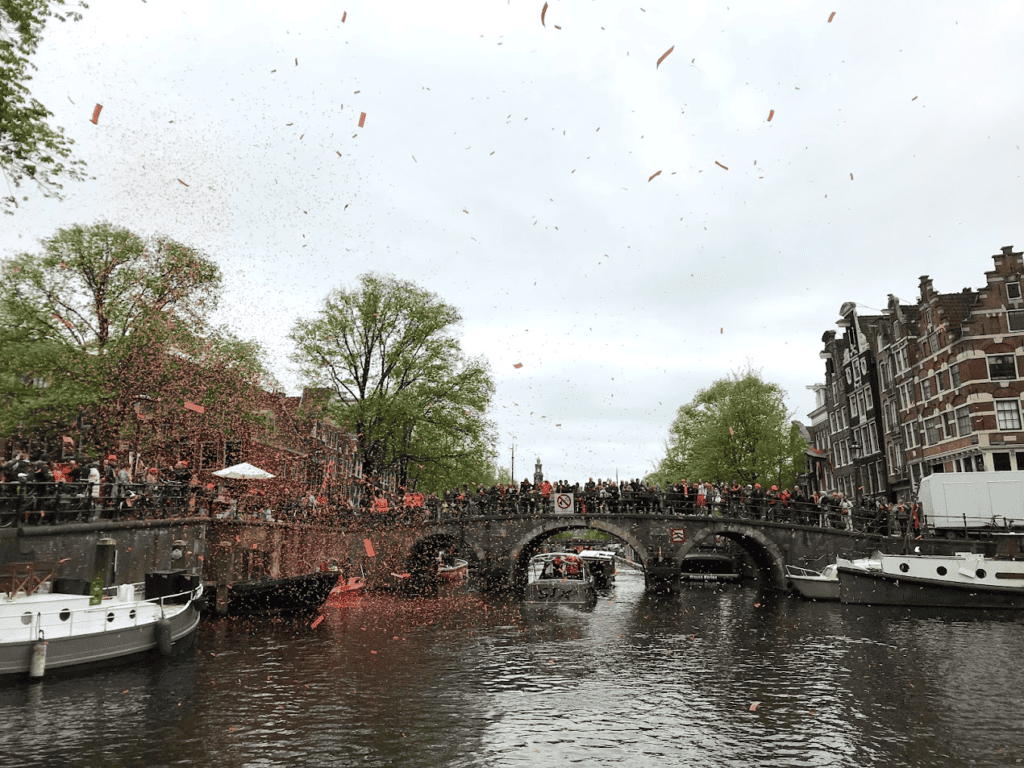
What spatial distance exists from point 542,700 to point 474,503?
23348mm

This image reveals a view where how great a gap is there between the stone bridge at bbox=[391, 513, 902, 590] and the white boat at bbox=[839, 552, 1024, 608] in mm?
4919

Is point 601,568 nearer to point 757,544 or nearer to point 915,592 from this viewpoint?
point 757,544

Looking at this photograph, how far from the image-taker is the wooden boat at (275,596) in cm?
2359

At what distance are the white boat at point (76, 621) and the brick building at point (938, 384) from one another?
111 feet

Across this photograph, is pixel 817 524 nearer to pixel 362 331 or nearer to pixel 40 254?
pixel 362 331

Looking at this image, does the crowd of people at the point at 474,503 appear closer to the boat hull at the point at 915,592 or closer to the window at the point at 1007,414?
the boat hull at the point at 915,592

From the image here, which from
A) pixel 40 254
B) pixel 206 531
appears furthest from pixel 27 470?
pixel 40 254

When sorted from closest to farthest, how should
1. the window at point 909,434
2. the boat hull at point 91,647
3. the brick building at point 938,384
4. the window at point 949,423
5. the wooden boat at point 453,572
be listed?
the boat hull at point 91,647
the brick building at point 938,384
the window at point 949,423
the window at point 909,434
the wooden boat at point 453,572

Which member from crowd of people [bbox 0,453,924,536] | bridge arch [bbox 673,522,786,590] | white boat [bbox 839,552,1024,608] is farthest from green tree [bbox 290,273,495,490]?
white boat [bbox 839,552,1024,608]

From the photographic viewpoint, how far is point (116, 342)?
27.8 meters

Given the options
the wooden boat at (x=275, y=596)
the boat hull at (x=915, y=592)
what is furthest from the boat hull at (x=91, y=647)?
the boat hull at (x=915, y=592)

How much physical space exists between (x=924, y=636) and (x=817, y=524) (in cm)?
1383

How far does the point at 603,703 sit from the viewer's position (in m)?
13.1

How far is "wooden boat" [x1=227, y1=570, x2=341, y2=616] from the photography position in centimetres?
2359
